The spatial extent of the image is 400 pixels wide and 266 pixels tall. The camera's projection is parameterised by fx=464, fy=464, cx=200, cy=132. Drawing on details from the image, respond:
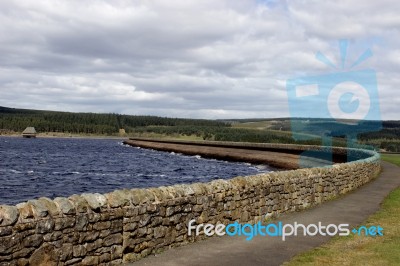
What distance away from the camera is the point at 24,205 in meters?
8.00

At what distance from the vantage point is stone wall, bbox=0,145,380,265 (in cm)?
787

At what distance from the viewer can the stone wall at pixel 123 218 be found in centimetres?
787

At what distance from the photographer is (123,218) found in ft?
31.7

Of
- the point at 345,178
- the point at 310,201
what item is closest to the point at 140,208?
the point at 310,201

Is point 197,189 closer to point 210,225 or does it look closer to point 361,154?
point 210,225

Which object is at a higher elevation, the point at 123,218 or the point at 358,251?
the point at 123,218

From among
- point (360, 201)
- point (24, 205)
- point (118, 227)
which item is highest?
point (24, 205)

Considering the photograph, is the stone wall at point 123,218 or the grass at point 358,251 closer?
the stone wall at point 123,218

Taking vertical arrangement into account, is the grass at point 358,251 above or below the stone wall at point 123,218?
below

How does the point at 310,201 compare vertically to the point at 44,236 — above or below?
below

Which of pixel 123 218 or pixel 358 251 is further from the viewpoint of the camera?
pixel 358 251

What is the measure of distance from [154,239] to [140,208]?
920 mm

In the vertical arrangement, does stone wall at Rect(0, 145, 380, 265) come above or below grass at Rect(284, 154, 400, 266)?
above

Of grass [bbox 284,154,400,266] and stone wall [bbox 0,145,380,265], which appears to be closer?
stone wall [bbox 0,145,380,265]
